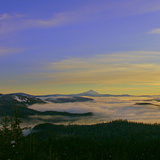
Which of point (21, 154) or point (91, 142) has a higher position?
point (21, 154)

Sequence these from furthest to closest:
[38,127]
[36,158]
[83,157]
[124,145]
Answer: [38,127]
[124,145]
[83,157]
[36,158]

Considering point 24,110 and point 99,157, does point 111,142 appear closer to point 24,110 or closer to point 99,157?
point 99,157

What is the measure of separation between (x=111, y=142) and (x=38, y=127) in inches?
1251

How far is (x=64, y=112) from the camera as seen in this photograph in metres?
99.4

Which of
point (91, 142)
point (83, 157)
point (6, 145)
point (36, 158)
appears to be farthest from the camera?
point (91, 142)

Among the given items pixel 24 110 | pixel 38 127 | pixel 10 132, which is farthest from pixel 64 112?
pixel 10 132

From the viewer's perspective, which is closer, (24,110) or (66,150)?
(66,150)

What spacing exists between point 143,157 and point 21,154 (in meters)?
15.4

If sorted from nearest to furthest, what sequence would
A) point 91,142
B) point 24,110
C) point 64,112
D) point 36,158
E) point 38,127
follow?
1. point 36,158
2. point 91,142
3. point 38,127
4. point 24,110
5. point 64,112

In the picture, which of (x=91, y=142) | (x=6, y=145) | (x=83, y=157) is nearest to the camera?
(x=6, y=145)

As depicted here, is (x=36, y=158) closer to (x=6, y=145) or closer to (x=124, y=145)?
(x=6, y=145)

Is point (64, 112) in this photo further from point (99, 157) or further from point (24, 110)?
point (99, 157)

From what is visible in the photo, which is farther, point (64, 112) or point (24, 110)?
point (64, 112)

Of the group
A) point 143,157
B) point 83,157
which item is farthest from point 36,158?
point 143,157
